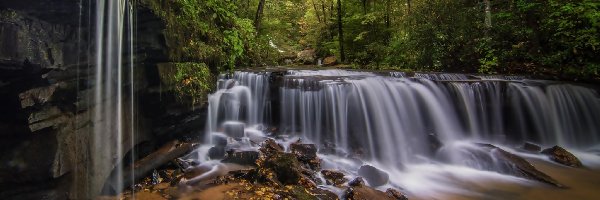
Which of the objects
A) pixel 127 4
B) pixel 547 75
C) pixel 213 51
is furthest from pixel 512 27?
pixel 127 4

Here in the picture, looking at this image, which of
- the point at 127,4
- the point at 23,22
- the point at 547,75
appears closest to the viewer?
the point at 23,22

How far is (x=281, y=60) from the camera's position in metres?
19.8

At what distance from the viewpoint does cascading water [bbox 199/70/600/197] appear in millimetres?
8273

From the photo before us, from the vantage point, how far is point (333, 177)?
6094mm

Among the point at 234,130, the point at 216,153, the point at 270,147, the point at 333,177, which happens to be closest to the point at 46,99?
the point at 216,153

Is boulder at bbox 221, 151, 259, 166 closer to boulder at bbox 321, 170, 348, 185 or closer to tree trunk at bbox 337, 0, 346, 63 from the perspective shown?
boulder at bbox 321, 170, 348, 185

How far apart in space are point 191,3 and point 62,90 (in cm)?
405

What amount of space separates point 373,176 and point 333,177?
0.71 m

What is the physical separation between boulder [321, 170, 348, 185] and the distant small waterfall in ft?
6.15

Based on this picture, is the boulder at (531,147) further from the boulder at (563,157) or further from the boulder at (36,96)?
the boulder at (36,96)

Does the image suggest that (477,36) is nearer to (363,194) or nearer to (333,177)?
(333,177)

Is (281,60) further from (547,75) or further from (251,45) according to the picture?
(547,75)

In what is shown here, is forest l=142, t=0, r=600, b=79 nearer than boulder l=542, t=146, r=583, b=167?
No

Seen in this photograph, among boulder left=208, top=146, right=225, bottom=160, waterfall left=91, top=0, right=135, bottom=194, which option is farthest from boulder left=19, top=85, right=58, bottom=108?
boulder left=208, top=146, right=225, bottom=160
